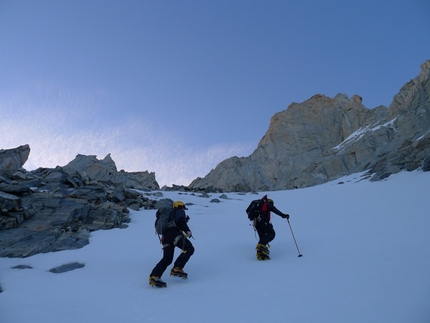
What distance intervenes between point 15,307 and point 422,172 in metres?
20.0

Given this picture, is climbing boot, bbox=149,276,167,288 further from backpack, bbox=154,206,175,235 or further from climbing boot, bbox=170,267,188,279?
backpack, bbox=154,206,175,235

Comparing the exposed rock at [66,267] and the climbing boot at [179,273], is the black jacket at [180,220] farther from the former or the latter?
the exposed rock at [66,267]

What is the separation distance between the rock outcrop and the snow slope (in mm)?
782

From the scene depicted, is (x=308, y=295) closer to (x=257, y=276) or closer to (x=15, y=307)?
(x=257, y=276)

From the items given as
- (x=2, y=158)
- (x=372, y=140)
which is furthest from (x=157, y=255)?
(x=372, y=140)

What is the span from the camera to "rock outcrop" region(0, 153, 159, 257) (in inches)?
364

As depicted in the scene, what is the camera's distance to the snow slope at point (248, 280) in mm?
4672

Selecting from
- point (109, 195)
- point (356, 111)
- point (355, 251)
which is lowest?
point (355, 251)

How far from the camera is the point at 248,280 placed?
6367 mm

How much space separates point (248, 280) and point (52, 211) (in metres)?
9.13

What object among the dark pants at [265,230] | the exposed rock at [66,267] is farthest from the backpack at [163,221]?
the dark pants at [265,230]

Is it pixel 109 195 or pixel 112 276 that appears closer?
pixel 112 276

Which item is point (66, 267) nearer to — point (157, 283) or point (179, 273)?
point (157, 283)

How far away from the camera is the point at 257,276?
6.57 metres
